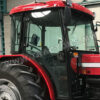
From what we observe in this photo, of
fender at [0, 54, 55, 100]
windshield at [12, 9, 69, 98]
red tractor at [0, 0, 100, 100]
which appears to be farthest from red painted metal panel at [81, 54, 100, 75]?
fender at [0, 54, 55, 100]

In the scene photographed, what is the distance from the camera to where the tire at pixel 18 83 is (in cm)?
358

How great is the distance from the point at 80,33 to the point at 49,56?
754 mm

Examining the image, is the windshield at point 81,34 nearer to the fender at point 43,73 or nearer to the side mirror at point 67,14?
the side mirror at point 67,14

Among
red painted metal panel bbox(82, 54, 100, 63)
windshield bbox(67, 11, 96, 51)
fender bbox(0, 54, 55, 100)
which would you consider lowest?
fender bbox(0, 54, 55, 100)

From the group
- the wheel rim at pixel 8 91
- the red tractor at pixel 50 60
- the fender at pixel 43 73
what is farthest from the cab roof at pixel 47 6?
the wheel rim at pixel 8 91

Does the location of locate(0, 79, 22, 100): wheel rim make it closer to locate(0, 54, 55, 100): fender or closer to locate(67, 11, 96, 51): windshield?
locate(0, 54, 55, 100): fender

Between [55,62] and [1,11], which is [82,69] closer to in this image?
[55,62]

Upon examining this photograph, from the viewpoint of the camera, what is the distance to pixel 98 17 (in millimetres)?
9406

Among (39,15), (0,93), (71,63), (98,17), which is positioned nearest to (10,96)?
(0,93)

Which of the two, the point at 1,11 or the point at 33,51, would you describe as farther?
the point at 1,11

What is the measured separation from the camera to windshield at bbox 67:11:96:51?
388 cm

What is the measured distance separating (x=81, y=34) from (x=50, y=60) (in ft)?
2.62

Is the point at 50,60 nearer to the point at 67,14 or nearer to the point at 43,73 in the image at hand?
the point at 43,73

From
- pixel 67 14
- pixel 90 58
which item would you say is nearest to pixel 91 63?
pixel 90 58
